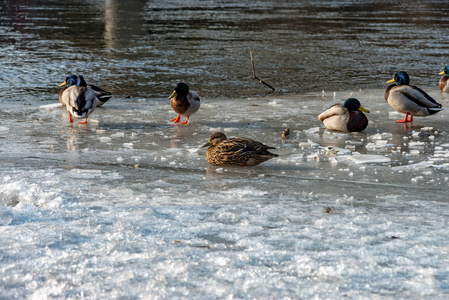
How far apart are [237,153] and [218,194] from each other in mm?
1027

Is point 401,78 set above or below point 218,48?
above

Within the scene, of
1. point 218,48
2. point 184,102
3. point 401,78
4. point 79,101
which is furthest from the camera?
point 218,48

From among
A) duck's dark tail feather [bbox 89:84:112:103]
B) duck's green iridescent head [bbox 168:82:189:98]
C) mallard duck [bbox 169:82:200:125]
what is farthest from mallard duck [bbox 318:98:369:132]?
duck's dark tail feather [bbox 89:84:112:103]

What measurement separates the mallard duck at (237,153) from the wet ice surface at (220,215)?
0.09 m

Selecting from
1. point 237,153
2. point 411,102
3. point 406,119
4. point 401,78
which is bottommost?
point 406,119

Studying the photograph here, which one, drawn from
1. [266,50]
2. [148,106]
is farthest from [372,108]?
[266,50]

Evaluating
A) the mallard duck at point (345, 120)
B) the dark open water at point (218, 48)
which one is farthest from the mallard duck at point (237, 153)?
the dark open water at point (218, 48)

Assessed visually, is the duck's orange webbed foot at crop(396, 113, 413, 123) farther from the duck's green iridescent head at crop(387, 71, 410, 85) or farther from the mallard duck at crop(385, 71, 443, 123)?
the duck's green iridescent head at crop(387, 71, 410, 85)

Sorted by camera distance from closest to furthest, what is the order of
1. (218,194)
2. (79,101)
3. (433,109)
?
(218,194) → (79,101) → (433,109)

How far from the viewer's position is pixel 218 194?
199 inches

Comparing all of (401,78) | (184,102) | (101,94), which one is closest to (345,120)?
(401,78)

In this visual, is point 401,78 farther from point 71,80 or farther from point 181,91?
point 71,80

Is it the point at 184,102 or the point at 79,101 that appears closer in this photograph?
the point at 79,101

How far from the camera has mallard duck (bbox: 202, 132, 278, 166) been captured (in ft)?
19.7
